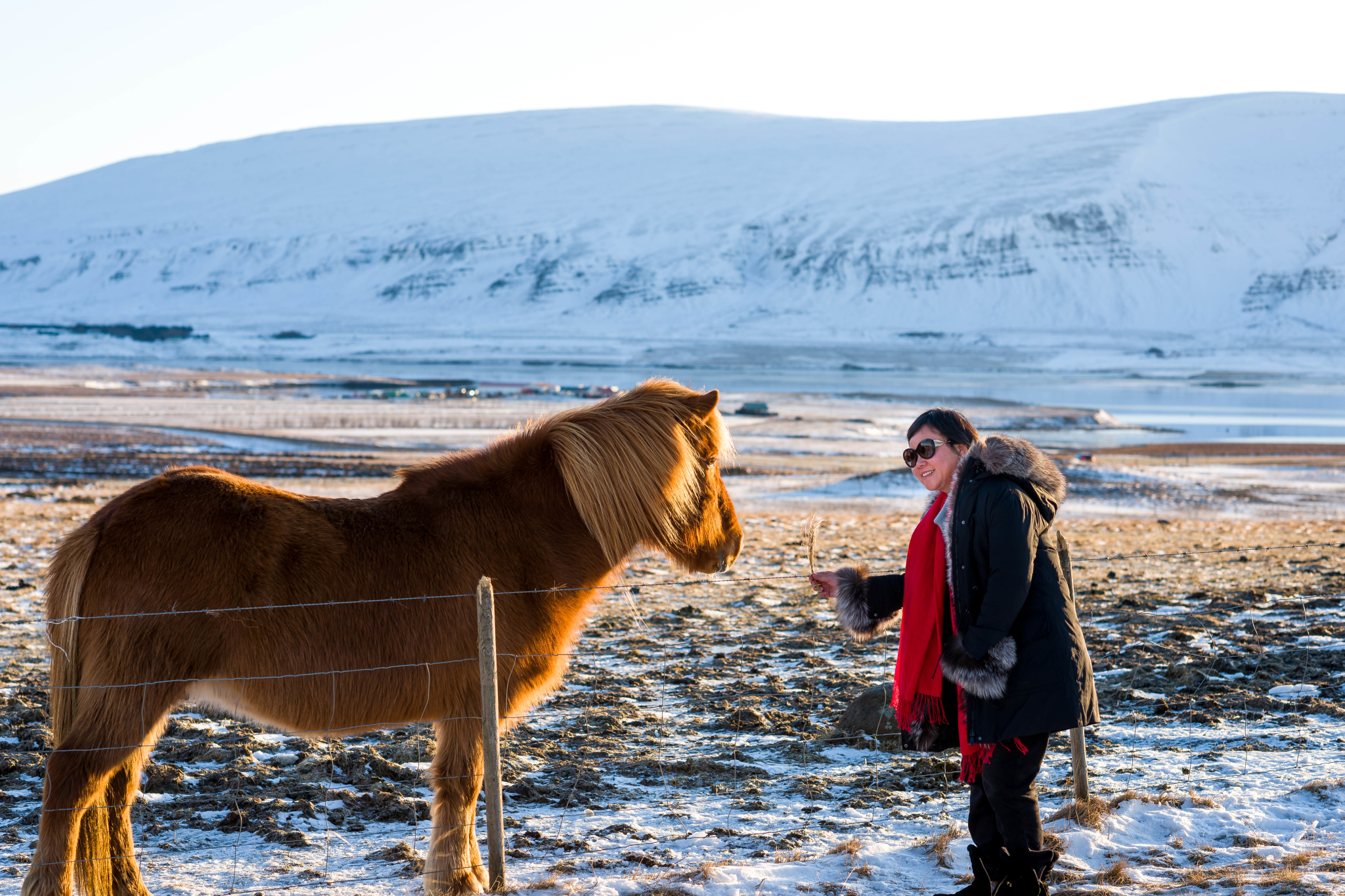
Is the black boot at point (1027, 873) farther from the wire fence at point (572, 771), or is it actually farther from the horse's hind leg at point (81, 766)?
the horse's hind leg at point (81, 766)

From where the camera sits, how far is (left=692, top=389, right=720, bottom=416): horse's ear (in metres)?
4.28

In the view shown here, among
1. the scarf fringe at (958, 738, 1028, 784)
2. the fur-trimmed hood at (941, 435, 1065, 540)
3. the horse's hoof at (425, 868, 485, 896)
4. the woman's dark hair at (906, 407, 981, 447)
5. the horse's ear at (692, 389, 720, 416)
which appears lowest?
the horse's hoof at (425, 868, 485, 896)

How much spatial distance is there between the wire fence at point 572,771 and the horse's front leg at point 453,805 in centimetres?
1

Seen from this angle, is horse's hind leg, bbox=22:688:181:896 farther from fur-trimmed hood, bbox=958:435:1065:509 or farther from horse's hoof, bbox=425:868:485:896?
fur-trimmed hood, bbox=958:435:1065:509

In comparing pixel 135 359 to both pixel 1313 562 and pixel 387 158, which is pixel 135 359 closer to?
pixel 1313 562

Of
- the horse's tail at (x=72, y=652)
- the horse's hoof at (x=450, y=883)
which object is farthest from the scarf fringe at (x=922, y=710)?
the horse's tail at (x=72, y=652)

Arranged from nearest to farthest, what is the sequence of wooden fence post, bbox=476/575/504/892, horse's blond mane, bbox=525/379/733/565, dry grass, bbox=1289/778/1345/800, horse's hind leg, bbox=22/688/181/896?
horse's hind leg, bbox=22/688/181/896 < wooden fence post, bbox=476/575/504/892 < horse's blond mane, bbox=525/379/733/565 < dry grass, bbox=1289/778/1345/800

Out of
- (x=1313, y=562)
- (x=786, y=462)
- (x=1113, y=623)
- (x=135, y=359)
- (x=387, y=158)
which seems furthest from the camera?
(x=387, y=158)

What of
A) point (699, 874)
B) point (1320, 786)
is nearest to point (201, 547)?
point (699, 874)

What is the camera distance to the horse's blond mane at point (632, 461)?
417 centimetres

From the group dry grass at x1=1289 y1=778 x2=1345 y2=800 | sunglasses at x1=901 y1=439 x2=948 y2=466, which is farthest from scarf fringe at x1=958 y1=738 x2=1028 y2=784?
dry grass at x1=1289 y1=778 x2=1345 y2=800

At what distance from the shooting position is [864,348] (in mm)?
95688

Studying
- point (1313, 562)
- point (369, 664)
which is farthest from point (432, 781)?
point (1313, 562)

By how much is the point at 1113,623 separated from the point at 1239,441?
91.6 ft
